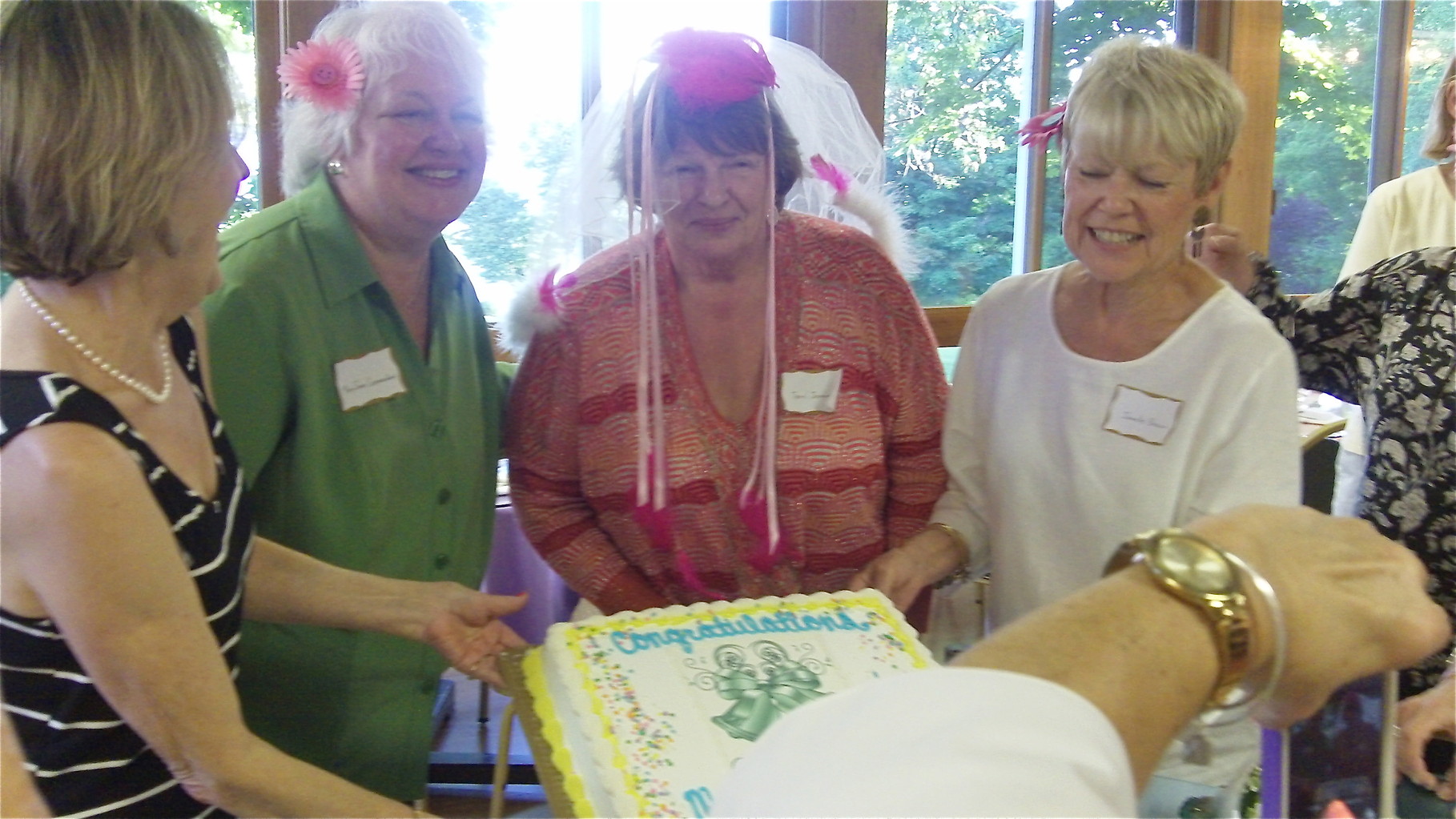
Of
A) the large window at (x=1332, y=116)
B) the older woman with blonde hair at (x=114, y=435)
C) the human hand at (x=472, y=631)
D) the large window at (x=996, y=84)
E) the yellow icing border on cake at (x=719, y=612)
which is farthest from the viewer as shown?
the large window at (x=1332, y=116)

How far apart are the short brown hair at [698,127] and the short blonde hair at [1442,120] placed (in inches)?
90.8

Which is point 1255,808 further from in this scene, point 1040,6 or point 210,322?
point 1040,6

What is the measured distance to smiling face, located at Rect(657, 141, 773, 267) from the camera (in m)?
1.92

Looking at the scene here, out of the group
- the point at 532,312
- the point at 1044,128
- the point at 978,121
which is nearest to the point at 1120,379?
the point at 1044,128

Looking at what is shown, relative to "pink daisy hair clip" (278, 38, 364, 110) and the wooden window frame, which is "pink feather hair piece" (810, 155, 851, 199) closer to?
"pink daisy hair clip" (278, 38, 364, 110)

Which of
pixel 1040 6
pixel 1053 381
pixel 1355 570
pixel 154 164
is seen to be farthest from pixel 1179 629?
pixel 1040 6

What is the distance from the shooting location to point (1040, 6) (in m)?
3.94

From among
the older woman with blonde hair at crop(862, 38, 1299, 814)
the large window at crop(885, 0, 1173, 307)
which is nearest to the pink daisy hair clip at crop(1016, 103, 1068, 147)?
the older woman with blonde hair at crop(862, 38, 1299, 814)

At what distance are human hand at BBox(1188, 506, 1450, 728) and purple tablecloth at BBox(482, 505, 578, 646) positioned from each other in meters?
2.36

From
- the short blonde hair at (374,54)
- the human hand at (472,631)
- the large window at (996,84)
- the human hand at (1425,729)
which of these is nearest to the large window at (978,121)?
the large window at (996,84)

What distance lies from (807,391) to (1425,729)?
1.00 m

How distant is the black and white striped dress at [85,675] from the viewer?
113cm

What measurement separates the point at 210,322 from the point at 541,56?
200 cm

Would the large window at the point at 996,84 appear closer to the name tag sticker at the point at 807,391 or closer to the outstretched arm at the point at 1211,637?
the name tag sticker at the point at 807,391
